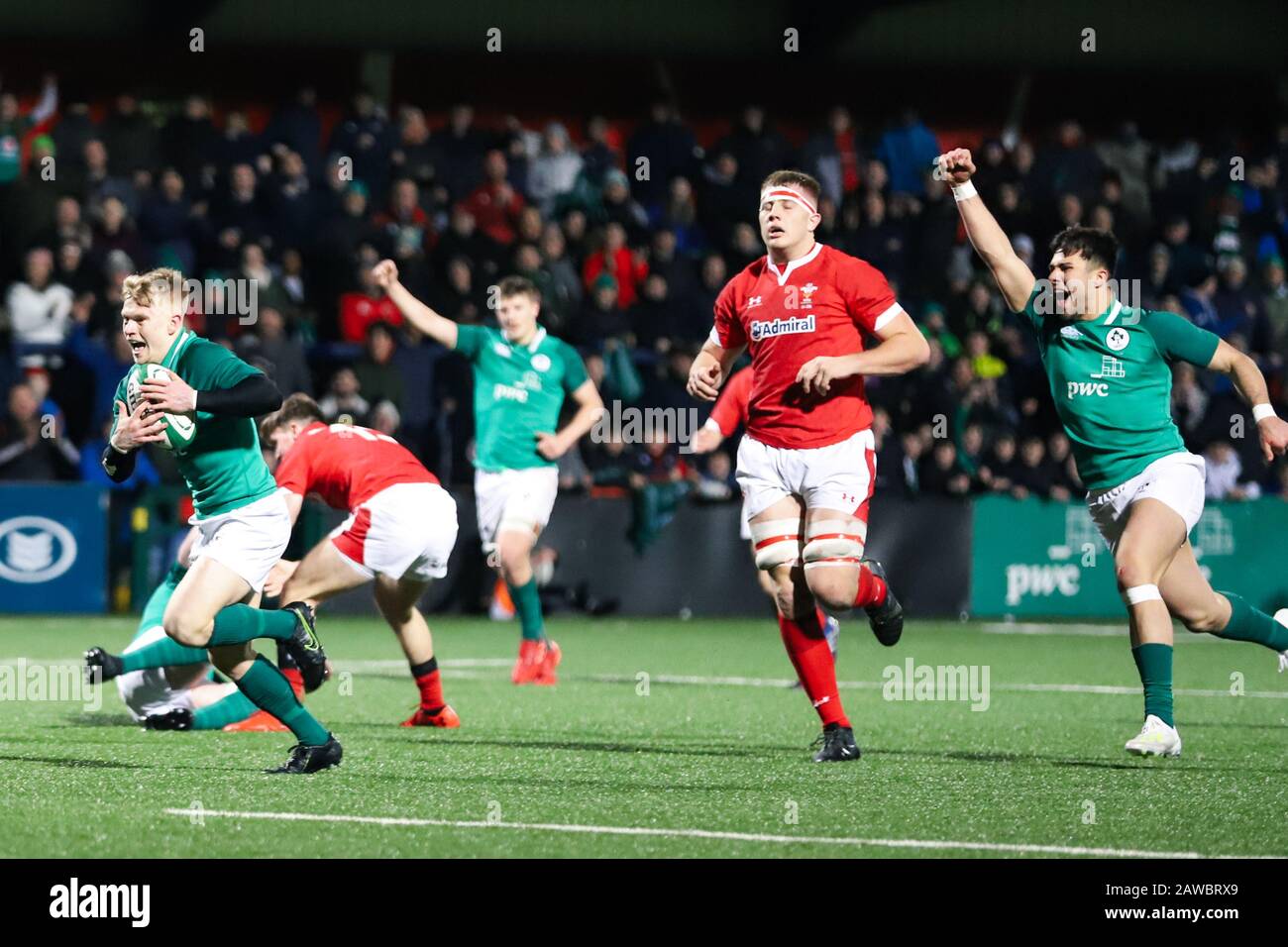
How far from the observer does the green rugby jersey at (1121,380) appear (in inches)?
339

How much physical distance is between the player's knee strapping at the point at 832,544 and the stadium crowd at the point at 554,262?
897 cm

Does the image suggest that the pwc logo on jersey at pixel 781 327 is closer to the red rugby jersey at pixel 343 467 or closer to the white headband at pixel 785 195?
the white headband at pixel 785 195

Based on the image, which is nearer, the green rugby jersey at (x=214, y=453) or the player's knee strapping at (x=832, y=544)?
the green rugby jersey at (x=214, y=453)

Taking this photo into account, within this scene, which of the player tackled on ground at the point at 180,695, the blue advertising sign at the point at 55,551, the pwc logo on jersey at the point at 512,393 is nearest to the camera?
the player tackled on ground at the point at 180,695

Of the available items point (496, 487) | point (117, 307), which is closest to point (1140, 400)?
point (496, 487)

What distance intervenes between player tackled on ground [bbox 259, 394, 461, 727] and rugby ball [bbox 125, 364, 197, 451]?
1.63 metres

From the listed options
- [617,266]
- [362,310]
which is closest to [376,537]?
[362,310]

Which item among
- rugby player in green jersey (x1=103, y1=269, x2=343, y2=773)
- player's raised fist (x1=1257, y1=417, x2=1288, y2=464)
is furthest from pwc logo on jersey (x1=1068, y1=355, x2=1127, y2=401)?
rugby player in green jersey (x1=103, y1=269, x2=343, y2=773)

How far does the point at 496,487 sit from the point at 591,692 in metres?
1.77

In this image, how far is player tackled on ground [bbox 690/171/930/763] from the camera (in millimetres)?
8352

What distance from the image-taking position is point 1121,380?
8633 millimetres

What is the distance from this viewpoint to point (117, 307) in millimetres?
17391

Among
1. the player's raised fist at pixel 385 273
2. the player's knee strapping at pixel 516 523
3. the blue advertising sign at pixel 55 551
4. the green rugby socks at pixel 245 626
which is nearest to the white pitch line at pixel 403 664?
the player's knee strapping at pixel 516 523

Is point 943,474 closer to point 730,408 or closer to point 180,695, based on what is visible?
point 730,408
